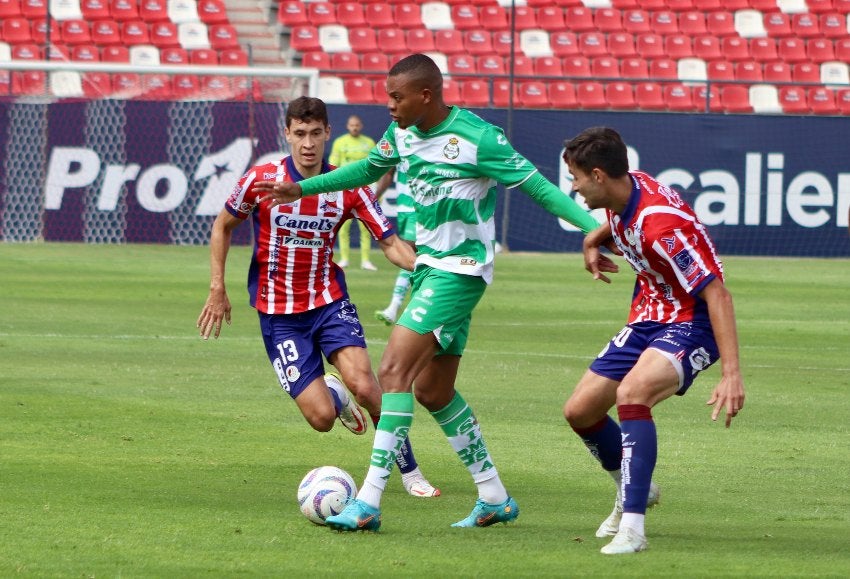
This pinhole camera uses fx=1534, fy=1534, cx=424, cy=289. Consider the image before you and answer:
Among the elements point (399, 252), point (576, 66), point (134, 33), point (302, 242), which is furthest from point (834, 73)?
point (399, 252)

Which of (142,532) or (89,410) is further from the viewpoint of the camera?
(89,410)

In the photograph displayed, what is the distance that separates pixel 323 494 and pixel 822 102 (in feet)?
73.6

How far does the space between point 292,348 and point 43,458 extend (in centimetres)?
144

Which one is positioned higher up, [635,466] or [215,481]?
[635,466]

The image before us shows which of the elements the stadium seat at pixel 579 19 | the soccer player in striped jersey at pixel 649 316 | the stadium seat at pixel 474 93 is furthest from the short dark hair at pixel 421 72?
the stadium seat at pixel 579 19

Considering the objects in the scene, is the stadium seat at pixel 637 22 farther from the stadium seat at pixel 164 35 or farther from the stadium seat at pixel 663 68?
the stadium seat at pixel 164 35

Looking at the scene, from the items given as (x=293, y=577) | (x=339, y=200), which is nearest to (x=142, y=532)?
(x=293, y=577)

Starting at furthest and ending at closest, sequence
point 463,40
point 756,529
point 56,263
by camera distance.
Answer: point 463,40, point 56,263, point 756,529

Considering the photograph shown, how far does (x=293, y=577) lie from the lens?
17.7 feet

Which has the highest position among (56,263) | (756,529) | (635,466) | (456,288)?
(456,288)

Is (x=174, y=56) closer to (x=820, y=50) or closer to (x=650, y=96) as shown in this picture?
(x=650, y=96)

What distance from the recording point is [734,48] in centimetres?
2938

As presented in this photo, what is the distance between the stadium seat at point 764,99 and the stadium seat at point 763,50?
185 cm

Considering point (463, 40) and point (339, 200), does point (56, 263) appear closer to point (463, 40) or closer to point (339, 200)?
point (463, 40)
